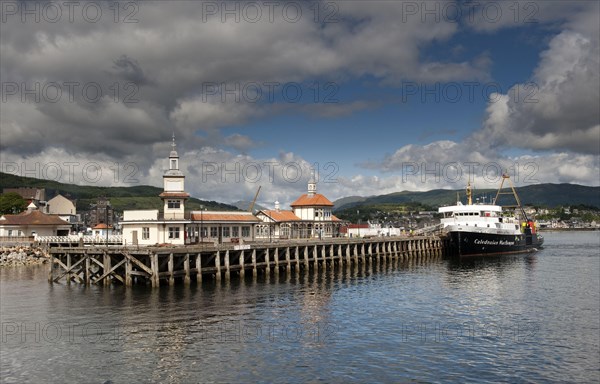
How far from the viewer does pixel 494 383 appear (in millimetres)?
20203

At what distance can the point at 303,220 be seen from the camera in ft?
276

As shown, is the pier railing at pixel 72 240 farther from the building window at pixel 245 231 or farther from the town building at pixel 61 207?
the town building at pixel 61 207

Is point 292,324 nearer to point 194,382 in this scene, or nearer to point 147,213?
point 194,382

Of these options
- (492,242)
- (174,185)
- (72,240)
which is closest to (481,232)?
(492,242)

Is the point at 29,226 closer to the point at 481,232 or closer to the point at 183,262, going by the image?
the point at 183,262

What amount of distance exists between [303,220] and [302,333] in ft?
185

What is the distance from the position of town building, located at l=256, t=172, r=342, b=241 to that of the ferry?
20684mm

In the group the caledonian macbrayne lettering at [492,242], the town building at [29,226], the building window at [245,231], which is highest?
the town building at [29,226]

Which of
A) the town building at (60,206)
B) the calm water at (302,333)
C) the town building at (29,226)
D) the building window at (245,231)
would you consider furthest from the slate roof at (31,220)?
the town building at (60,206)

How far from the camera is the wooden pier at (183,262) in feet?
144

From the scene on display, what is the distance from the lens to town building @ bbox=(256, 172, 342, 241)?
8138cm

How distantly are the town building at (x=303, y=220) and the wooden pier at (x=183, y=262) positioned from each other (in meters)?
15.2

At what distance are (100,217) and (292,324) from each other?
125192 millimetres

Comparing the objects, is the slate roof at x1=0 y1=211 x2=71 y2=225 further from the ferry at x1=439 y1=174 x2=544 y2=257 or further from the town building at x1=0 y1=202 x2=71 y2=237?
the ferry at x1=439 y1=174 x2=544 y2=257
